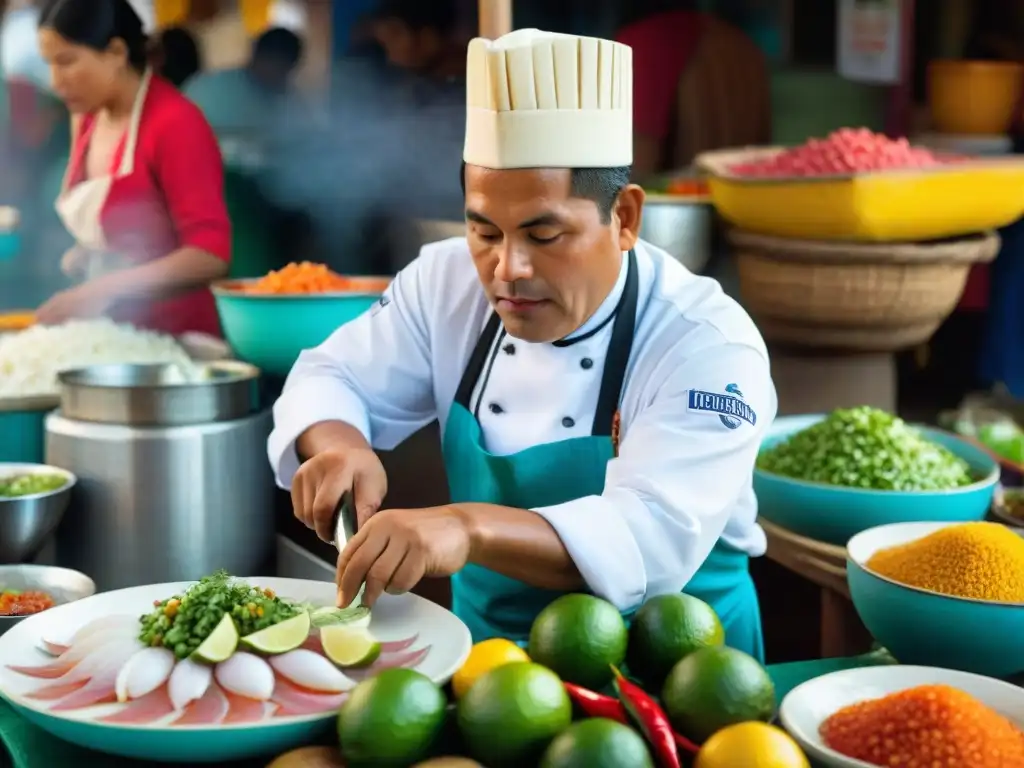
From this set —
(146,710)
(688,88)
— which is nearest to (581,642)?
(146,710)

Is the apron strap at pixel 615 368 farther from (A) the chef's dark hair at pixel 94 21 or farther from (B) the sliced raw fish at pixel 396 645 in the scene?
(A) the chef's dark hair at pixel 94 21

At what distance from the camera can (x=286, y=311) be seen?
2809 millimetres

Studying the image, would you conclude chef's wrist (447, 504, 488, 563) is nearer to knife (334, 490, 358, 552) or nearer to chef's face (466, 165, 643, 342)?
knife (334, 490, 358, 552)

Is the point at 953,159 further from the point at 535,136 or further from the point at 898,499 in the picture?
the point at 535,136

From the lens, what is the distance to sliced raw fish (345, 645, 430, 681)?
1.30 metres

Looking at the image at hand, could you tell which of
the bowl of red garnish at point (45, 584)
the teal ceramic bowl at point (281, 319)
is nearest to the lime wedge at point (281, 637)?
the bowl of red garnish at point (45, 584)

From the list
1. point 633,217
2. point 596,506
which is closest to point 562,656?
point 596,506

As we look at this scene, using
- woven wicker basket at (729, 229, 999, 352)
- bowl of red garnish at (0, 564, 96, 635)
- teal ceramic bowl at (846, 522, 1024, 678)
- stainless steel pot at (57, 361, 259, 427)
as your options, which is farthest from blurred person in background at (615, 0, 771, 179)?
teal ceramic bowl at (846, 522, 1024, 678)

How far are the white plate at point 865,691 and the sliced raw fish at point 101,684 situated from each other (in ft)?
2.27

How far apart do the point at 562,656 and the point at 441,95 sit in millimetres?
2560

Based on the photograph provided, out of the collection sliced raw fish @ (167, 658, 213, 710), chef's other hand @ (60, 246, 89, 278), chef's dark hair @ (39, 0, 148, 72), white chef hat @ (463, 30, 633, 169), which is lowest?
sliced raw fish @ (167, 658, 213, 710)

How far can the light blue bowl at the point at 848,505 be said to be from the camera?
2240mm

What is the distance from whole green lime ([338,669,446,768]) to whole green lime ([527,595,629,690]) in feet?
0.61

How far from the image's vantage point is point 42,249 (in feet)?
10.5
